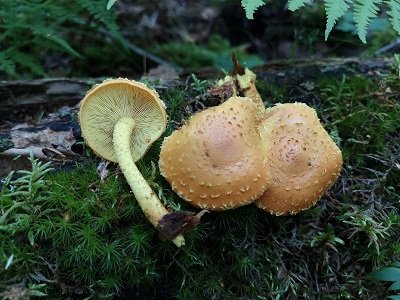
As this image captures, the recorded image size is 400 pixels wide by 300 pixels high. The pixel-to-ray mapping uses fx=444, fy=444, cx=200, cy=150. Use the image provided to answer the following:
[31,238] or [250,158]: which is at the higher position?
[250,158]

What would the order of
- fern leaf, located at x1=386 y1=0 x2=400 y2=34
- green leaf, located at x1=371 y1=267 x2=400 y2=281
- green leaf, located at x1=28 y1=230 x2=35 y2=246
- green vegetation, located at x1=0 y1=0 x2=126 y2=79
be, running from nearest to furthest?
1. green leaf, located at x1=28 y1=230 x2=35 y2=246
2. green leaf, located at x1=371 y1=267 x2=400 y2=281
3. fern leaf, located at x1=386 y1=0 x2=400 y2=34
4. green vegetation, located at x1=0 y1=0 x2=126 y2=79

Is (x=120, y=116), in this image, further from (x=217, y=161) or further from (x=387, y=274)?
(x=387, y=274)

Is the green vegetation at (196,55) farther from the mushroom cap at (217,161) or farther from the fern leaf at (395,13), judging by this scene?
the mushroom cap at (217,161)

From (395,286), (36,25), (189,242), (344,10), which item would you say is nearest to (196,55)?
(36,25)

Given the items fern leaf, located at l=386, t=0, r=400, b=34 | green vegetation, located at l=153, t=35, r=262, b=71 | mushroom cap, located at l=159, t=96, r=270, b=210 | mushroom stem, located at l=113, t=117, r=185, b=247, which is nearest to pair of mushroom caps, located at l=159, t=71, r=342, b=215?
mushroom cap, located at l=159, t=96, r=270, b=210

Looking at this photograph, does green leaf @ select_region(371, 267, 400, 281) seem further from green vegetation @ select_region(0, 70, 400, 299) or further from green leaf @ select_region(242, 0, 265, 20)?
green leaf @ select_region(242, 0, 265, 20)

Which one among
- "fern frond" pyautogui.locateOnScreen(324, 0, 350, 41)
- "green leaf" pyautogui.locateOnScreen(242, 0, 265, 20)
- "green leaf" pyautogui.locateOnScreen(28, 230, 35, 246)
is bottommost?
"green leaf" pyautogui.locateOnScreen(28, 230, 35, 246)
